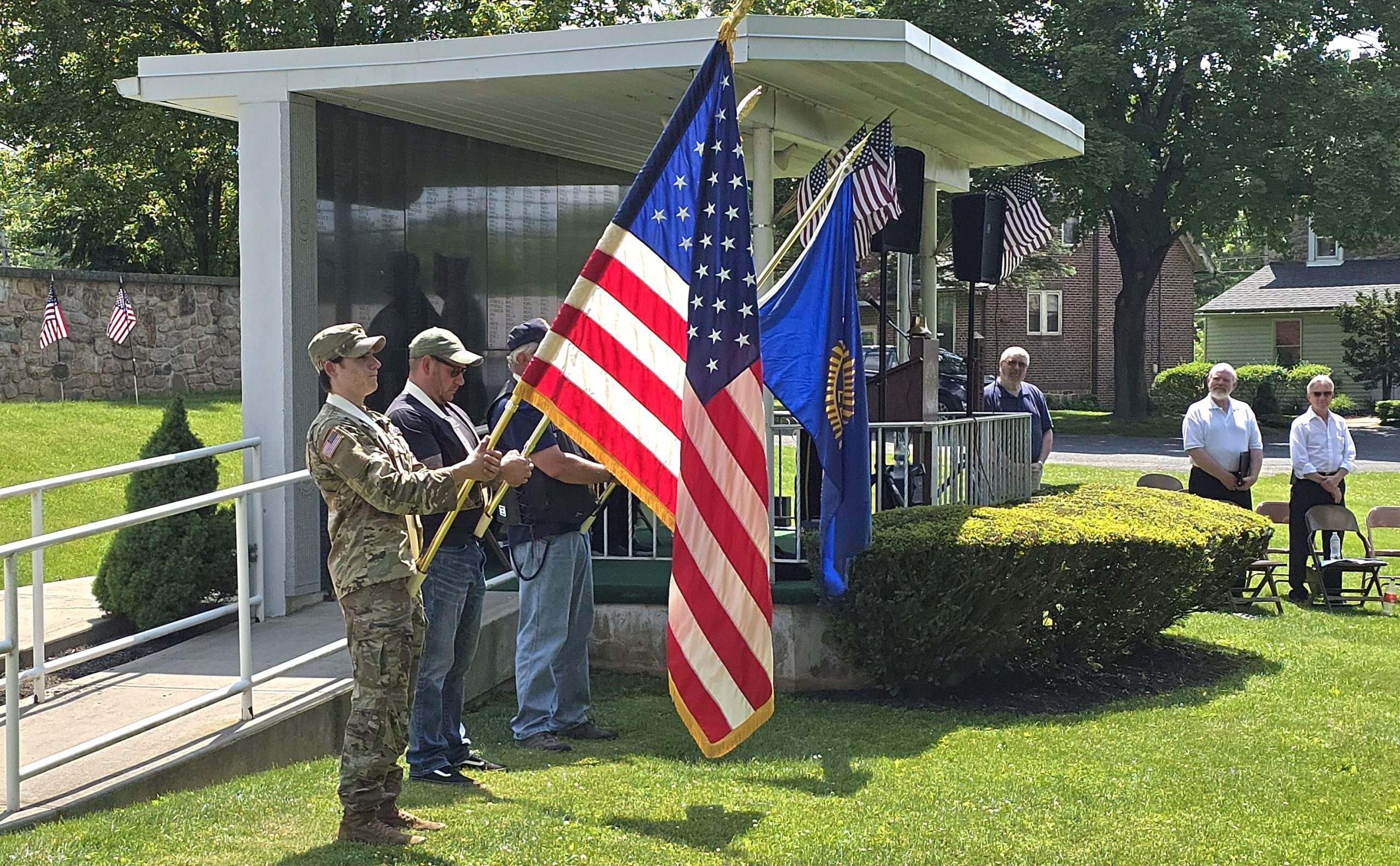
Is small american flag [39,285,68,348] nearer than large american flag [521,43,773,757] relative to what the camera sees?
No

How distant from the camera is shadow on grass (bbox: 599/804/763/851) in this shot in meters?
5.19

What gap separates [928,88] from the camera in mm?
9148

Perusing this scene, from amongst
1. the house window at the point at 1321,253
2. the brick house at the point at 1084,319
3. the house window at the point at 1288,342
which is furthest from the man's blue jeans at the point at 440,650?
→ the house window at the point at 1321,253

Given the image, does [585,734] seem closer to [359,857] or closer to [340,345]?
[359,857]

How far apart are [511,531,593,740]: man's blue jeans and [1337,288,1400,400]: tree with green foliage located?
117 feet

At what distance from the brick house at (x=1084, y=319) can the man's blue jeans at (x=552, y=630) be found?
129 feet

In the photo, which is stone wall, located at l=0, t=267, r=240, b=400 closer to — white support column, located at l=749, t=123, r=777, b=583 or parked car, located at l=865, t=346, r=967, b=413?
parked car, located at l=865, t=346, r=967, b=413

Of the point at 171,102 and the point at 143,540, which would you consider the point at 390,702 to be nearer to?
the point at 143,540

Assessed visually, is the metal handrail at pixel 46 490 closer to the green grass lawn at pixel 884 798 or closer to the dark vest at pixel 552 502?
the green grass lawn at pixel 884 798

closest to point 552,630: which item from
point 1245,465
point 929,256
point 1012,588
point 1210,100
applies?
point 1012,588

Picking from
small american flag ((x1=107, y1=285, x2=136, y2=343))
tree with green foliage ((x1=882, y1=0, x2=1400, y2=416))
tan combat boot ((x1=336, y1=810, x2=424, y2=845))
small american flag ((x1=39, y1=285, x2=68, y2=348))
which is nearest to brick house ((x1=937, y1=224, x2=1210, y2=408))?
tree with green foliage ((x1=882, y1=0, x2=1400, y2=416))

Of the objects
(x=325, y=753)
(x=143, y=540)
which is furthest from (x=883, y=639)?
(x=143, y=540)

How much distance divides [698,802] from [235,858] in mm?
1873

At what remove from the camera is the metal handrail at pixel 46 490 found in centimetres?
617
